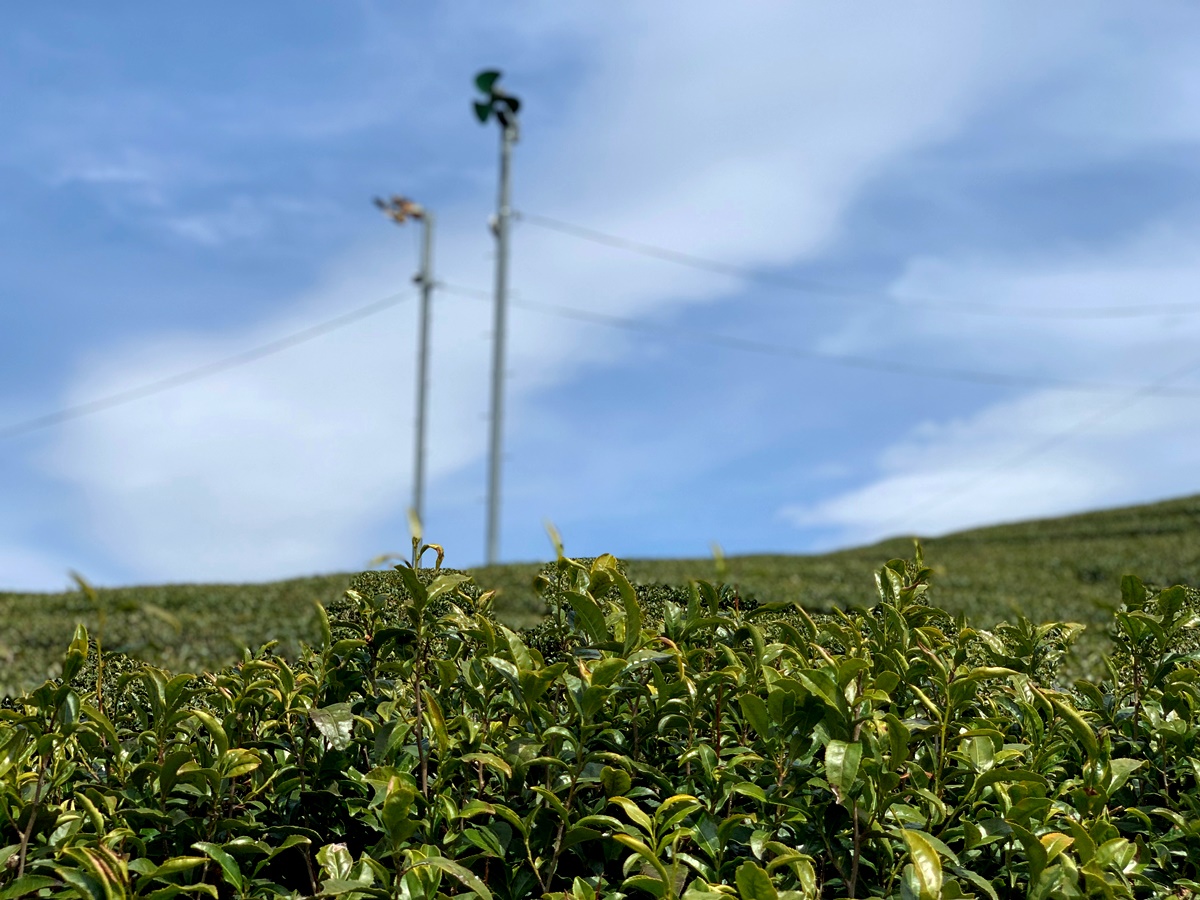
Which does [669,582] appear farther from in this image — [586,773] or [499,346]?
[499,346]

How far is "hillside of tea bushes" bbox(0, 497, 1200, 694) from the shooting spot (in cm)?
886

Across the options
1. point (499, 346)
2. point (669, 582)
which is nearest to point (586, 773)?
point (669, 582)

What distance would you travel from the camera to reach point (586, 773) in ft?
6.88

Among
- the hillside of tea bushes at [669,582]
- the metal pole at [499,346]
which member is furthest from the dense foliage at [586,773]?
the metal pole at [499,346]

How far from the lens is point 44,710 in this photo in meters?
2.13

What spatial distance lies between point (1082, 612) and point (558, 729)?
9.83 metres

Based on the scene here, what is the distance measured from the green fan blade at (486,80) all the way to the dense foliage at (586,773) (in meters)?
20.2

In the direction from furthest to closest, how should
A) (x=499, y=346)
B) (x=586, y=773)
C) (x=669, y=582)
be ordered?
1. (x=499, y=346)
2. (x=669, y=582)
3. (x=586, y=773)

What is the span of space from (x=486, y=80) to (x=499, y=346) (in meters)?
5.40

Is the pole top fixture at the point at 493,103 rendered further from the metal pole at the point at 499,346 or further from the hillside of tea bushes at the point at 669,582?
the hillside of tea bushes at the point at 669,582

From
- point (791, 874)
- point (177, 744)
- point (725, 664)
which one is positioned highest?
point (725, 664)

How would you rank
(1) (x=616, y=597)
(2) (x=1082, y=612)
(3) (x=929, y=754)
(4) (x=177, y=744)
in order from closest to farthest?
1. (3) (x=929, y=754)
2. (4) (x=177, y=744)
3. (1) (x=616, y=597)
4. (2) (x=1082, y=612)

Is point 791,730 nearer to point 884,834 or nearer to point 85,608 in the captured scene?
point 884,834

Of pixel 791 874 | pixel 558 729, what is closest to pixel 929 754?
pixel 791 874
